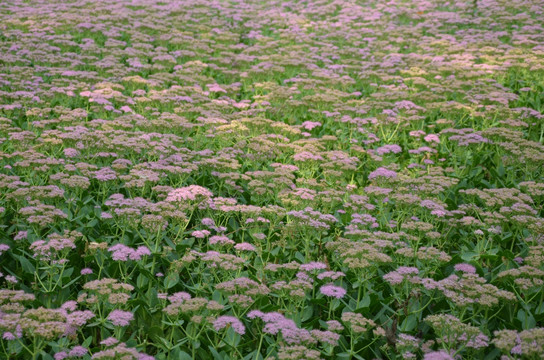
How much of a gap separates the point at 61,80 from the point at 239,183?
5.69 m

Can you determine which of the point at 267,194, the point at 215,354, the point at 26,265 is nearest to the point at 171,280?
the point at 215,354

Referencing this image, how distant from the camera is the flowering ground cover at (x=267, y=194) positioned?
21.2 feet

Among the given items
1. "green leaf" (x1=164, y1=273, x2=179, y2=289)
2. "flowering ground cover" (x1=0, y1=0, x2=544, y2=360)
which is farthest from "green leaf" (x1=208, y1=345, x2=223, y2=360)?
"green leaf" (x1=164, y1=273, x2=179, y2=289)

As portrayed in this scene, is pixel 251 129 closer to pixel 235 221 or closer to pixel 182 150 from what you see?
pixel 182 150

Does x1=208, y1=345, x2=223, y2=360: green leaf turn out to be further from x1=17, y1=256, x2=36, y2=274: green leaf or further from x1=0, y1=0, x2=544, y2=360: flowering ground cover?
x1=17, y1=256, x2=36, y2=274: green leaf

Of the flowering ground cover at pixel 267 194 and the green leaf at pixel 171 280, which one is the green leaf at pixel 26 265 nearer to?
the flowering ground cover at pixel 267 194

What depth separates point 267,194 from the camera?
952cm

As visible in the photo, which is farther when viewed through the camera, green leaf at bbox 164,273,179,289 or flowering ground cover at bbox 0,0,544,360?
green leaf at bbox 164,273,179,289

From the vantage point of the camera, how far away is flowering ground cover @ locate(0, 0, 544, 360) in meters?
6.48

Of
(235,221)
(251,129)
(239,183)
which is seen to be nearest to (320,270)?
(235,221)

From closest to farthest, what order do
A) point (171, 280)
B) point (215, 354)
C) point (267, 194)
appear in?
1. point (215, 354)
2. point (171, 280)
3. point (267, 194)

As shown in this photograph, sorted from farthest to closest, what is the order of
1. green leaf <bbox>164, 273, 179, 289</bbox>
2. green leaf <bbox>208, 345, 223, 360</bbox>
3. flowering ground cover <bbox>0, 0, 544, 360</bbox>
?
green leaf <bbox>164, 273, 179, 289</bbox>, flowering ground cover <bbox>0, 0, 544, 360</bbox>, green leaf <bbox>208, 345, 223, 360</bbox>

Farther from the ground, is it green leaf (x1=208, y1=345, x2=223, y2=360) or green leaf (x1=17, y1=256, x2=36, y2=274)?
green leaf (x1=17, y1=256, x2=36, y2=274)

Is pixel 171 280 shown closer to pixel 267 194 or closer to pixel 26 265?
pixel 26 265
